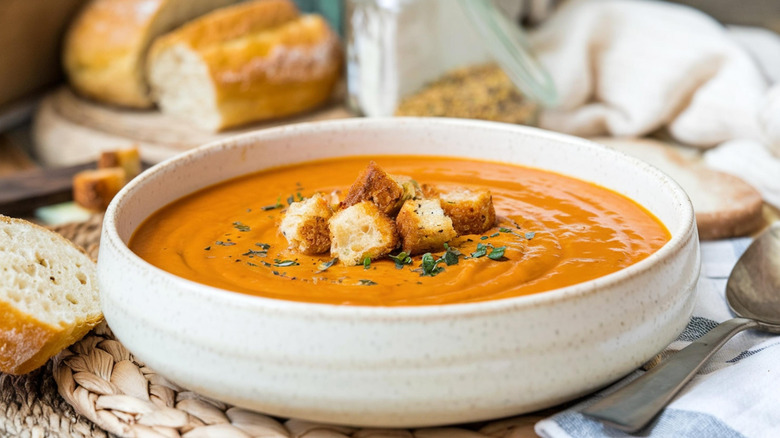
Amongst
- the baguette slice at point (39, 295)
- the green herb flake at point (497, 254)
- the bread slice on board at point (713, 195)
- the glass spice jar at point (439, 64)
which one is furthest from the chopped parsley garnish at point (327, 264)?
the glass spice jar at point (439, 64)

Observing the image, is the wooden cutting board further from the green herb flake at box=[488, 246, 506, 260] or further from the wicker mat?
the green herb flake at box=[488, 246, 506, 260]

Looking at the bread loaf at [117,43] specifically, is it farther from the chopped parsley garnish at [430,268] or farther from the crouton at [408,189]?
the chopped parsley garnish at [430,268]

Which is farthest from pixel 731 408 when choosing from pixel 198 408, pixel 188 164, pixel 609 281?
pixel 188 164

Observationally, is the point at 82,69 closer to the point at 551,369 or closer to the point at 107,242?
the point at 107,242

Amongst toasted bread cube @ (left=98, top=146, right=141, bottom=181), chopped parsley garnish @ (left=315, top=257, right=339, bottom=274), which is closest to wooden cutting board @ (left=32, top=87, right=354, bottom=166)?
toasted bread cube @ (left=98, top=146, right=141, bottom=181)

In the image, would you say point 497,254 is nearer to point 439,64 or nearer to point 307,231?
point 307,231
